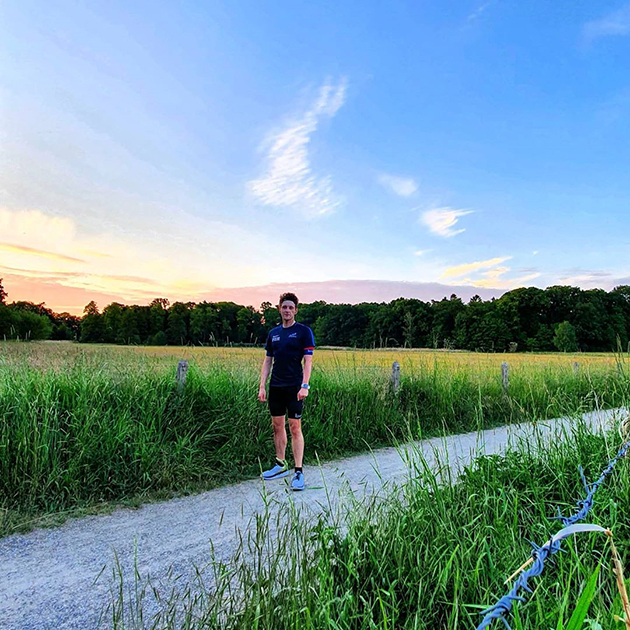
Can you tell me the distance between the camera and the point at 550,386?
36.9ft

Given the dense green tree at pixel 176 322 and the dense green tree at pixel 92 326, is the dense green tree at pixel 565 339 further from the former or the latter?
the dense green tree at pixel 92 326

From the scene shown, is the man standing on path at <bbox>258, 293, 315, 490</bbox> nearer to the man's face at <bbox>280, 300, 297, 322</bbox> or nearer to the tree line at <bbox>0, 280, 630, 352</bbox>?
the man's face at <bbox>280, 300, 297, 322</bbox>

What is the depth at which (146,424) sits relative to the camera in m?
5.34

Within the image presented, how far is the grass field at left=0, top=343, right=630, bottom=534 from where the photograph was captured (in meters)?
4.34

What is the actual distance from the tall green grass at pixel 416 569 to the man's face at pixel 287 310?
258 cm

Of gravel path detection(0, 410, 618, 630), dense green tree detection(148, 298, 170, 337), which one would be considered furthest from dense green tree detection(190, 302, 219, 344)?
gravel path detection(0, 410, 618, 630)

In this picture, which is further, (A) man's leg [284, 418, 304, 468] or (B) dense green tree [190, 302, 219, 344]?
(B) dense green tree [190, 302, 219, 344]

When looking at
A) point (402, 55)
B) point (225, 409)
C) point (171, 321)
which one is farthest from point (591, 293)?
point (225, 409)

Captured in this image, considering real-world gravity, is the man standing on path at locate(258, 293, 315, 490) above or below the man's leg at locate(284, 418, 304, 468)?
above

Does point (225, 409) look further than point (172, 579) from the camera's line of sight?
Yes

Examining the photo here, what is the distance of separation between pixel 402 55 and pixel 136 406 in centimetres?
873

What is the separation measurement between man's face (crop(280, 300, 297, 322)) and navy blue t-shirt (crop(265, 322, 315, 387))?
0.17 metres

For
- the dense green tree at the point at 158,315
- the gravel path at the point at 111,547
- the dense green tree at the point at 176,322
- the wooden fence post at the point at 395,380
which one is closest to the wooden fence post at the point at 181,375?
the gravel path at the point at 111,547

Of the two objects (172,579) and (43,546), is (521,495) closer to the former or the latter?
(172,579)
